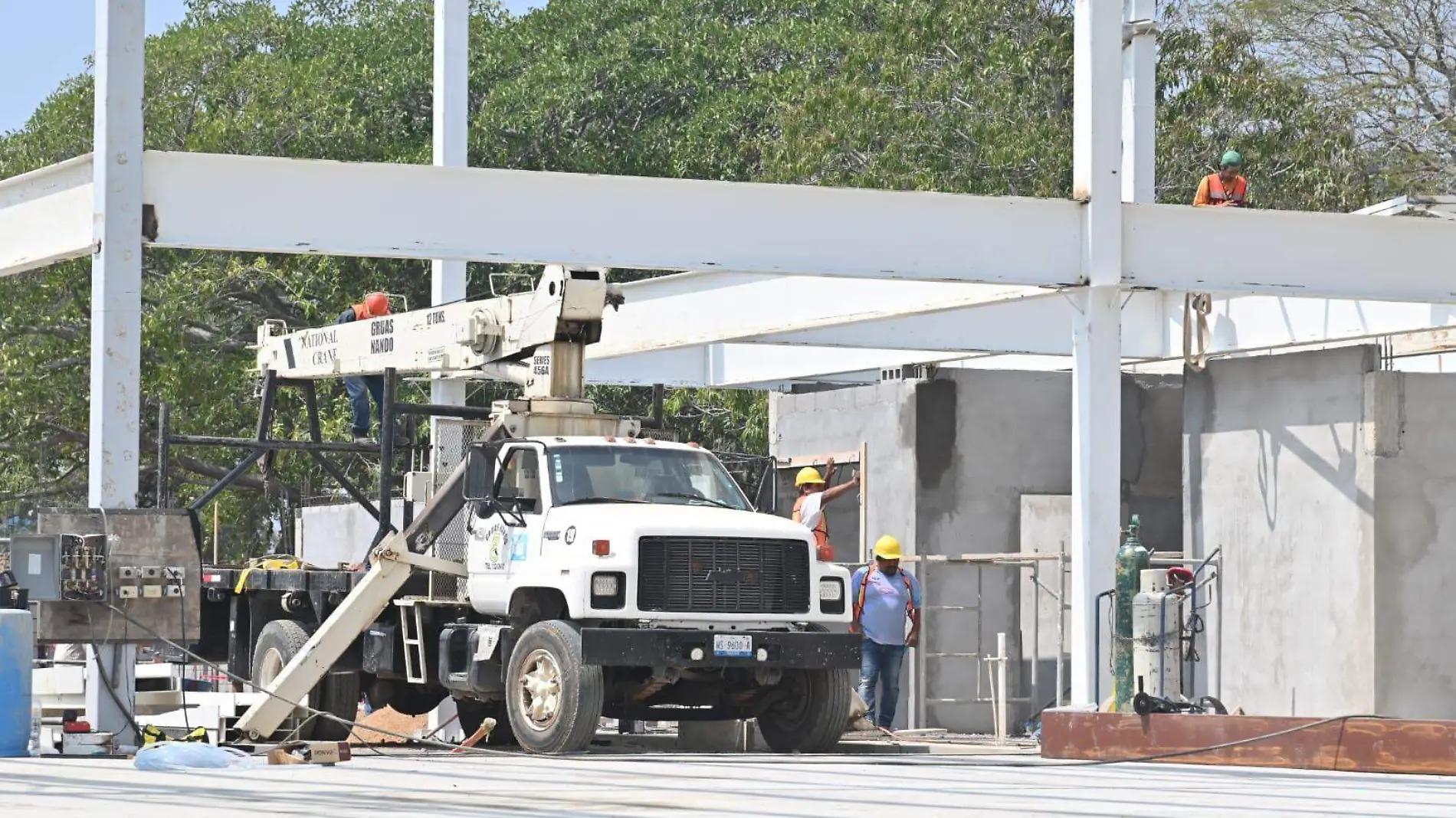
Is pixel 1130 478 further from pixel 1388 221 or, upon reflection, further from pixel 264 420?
pixel 264 420

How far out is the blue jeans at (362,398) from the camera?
73.0 feet

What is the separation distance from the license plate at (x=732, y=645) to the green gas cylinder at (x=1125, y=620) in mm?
3105

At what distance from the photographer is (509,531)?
55.5 ft

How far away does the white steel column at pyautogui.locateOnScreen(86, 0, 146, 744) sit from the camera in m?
17.6

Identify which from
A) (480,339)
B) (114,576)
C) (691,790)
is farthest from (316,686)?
(691,790)

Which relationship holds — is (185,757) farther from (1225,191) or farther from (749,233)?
(1225,191)

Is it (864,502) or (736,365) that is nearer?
(864,502)

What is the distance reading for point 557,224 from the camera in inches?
760

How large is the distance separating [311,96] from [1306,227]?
1122 inches

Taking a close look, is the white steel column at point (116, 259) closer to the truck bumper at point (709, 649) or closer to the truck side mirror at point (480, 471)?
the truck side mirror at point (480, 471)

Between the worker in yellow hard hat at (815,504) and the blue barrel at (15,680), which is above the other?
the worker in yellow hard hat at (815,504)

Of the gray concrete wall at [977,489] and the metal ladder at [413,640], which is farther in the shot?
the gray concrete wall at [977,489]

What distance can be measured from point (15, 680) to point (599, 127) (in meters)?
33.2

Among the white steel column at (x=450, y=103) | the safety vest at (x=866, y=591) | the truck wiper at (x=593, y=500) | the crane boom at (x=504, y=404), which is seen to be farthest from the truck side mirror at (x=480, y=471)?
the white steel column at (x=450, y=103)
